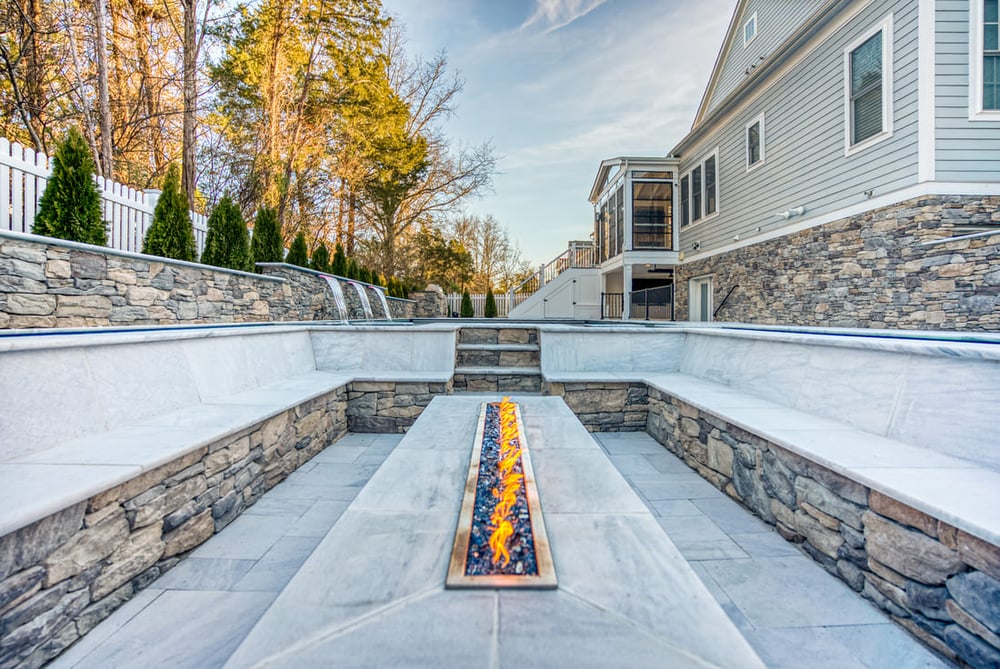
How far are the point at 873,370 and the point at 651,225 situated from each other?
1060 cm

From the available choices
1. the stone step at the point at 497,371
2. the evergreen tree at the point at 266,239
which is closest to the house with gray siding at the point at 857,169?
the stone step at the point at 497,371

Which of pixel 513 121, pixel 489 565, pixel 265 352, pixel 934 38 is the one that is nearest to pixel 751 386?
pixel 489 565

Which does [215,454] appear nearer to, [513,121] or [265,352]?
[265,352]

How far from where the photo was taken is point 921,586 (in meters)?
1.48

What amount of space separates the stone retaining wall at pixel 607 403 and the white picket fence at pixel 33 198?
4.78 meters

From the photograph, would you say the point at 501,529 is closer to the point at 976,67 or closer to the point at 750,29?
the point at 976,67

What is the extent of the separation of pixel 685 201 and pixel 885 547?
11.5 m

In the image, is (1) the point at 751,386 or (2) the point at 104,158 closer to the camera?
(1) the point at 751,386

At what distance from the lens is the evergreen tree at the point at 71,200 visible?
3.61 m

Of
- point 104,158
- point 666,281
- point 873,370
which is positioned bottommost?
point 873,370

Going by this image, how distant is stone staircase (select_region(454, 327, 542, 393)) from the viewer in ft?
15.2

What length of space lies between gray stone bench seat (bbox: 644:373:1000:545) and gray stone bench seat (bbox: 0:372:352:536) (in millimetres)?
2786

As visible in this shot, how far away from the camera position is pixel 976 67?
16.6 feet

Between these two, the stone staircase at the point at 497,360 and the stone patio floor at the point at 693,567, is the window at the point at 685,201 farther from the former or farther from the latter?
the stone patio floor at the point at 693,567
